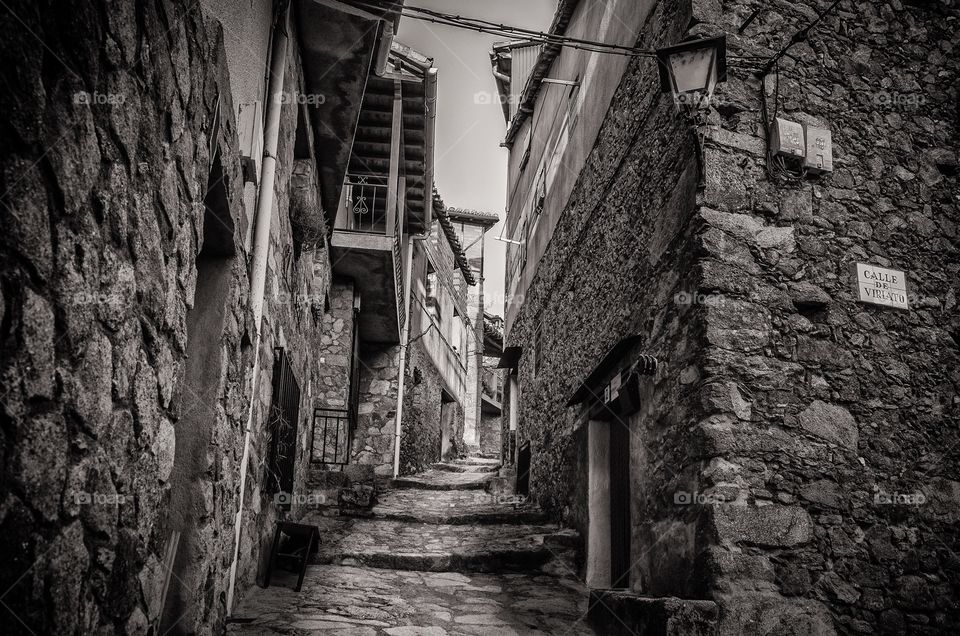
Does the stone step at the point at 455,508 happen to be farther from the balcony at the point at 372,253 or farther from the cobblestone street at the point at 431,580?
the balcony at the point at 372,253

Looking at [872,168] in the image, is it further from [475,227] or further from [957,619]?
[475,227]

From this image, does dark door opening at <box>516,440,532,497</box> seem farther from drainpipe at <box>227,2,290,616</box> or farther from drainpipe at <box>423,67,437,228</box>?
drainpipe at <box>227,2,290,616</box>

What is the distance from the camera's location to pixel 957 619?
4.19 metres

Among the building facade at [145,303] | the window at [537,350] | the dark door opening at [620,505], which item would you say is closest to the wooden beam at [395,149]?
the window at [537,350]

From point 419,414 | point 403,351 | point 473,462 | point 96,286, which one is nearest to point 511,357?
point 403,351

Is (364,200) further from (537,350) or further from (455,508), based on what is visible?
(455,508)

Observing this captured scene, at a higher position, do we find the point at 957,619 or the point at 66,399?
the point at 66,399

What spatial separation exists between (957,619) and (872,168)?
2.95m

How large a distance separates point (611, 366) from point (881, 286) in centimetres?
209

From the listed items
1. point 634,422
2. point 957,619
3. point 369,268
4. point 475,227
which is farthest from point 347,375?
point 475,227

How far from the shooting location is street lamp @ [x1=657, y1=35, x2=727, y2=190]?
4508mm

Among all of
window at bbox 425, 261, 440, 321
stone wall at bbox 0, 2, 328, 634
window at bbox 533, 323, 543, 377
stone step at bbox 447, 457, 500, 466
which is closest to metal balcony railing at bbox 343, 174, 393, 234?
window at bbox 533, 323, 543, 377

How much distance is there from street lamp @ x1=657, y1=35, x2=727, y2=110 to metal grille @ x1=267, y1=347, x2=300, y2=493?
3.53m

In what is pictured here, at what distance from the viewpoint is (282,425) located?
596 cm
